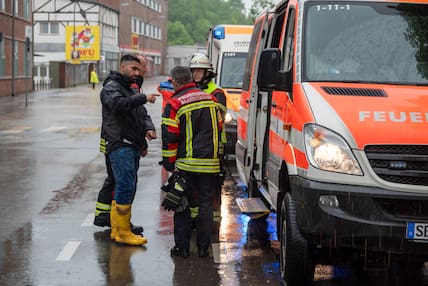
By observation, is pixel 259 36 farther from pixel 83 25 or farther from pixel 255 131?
pixel 83 25

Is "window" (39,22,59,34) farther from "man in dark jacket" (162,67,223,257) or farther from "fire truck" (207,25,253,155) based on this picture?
"man in dark jacket" (162,67,223,257)

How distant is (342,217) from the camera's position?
5500 millimetres

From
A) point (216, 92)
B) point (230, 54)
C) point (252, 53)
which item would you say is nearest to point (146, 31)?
point (230, 54)

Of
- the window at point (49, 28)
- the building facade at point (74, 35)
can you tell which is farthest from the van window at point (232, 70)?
the window at point (49, 28)

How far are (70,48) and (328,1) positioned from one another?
68.7 metres

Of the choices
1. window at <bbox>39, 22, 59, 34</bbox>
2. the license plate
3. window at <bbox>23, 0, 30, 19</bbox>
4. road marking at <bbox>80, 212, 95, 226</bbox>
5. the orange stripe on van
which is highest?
window at <bbox>23, 0, 30, 19</bbox>

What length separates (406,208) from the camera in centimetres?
557

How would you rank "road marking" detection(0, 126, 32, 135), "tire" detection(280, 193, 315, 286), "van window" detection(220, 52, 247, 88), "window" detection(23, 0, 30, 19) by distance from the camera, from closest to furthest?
1. "tire" detection(280, 193, 315, 286)
2. "van window" detection(220, 52, 247, 88)
3. "road marking" detection(0, 126, 32, 135)
4. "window" detection(23, 0, 30, 19)

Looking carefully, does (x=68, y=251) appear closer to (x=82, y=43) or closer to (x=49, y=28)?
(x=82, y=43)

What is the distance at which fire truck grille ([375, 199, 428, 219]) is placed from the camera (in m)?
5.52

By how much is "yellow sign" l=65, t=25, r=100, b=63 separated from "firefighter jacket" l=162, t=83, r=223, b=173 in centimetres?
6665

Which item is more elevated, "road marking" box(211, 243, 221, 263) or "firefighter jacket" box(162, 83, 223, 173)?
"firefighter jacket" box(162, 83, 223, 173)

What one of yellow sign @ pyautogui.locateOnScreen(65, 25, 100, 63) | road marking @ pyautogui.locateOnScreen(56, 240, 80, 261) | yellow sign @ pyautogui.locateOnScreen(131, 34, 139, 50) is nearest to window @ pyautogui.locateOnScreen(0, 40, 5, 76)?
yellow sign @ pyautogui.locateOnScreen(65, 25, 100, 63)

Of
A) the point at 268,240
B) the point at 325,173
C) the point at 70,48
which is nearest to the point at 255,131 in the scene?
the point at 268,240
